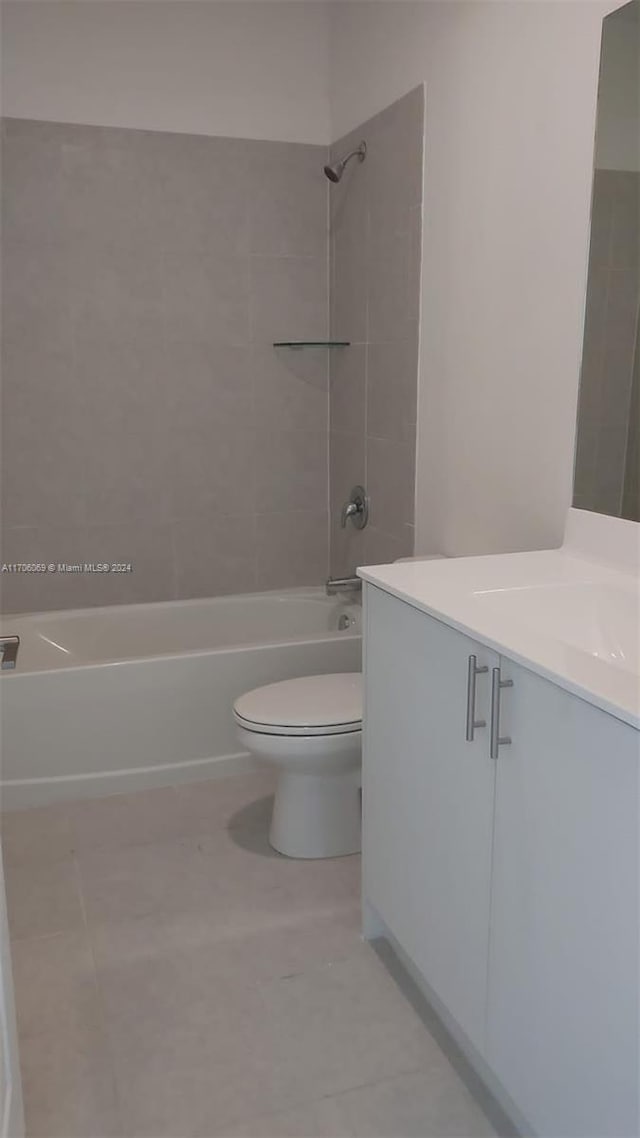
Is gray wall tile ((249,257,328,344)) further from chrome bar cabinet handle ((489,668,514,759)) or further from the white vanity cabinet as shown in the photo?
chrome bar cabinet handle ((489,668,514,759))

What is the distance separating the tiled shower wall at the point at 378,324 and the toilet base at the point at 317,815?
0.84 metres

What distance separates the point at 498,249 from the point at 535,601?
997 mm

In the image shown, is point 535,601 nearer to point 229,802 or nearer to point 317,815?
point 317,815

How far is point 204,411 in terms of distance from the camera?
3.26m

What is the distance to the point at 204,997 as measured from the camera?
5.88 ft

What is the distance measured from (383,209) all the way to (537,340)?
104 centimetres

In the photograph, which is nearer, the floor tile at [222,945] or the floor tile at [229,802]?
the floor tile at [222,945]

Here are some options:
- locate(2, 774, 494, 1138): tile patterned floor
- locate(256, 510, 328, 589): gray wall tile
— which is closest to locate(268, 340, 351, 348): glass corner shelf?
locate(256, 510, 328, 589): gray wall tile

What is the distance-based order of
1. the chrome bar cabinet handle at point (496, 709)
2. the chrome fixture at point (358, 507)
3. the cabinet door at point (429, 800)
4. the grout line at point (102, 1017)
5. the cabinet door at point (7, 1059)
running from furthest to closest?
the chrome fixture at point (358, 507) → the grout line at point (102, 1017) → the cabinet door at point (429, 800) → the chrome bar cabinet handle at point (496, 709) → the cabinet door at point (7, 1059)

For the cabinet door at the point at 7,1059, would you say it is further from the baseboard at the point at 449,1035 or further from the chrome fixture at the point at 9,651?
the chrome fixture at the point at 9,651

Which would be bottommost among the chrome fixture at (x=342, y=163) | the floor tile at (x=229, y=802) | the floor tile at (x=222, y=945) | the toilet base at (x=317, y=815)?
the floor tile at (x=229, y=802)

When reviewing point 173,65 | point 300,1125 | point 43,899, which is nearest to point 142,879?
point 43,899

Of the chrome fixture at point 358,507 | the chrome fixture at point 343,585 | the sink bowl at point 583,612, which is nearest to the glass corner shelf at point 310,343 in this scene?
the chrome fixture at point 358,507

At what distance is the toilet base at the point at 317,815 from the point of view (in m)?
2.28
